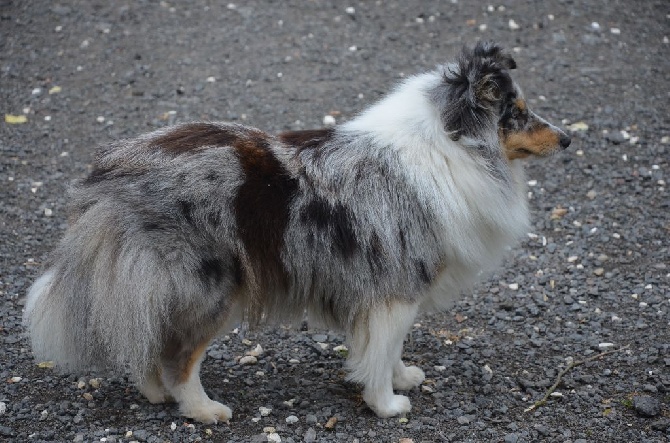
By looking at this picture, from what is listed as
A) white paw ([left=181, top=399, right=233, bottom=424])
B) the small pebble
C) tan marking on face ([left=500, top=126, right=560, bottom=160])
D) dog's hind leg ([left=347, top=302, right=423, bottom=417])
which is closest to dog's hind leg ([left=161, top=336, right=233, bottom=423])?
white paw ([left=181, top=399, right=233, bottom=424])

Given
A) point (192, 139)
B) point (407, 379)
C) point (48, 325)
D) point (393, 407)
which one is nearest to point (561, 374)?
point (407, 379)

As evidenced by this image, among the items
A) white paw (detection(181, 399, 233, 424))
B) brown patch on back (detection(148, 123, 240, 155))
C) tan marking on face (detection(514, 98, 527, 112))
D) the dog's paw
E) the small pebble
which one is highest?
tan marking on face (detection(514, 98, 527, 112))

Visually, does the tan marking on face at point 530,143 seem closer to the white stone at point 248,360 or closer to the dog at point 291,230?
the dog at point 291,230

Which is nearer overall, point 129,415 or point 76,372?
point 129,415

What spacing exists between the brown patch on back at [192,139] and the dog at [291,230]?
10 mm

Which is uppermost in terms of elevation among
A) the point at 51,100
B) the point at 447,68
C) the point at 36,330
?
the point at 447,68

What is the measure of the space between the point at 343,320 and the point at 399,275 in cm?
42

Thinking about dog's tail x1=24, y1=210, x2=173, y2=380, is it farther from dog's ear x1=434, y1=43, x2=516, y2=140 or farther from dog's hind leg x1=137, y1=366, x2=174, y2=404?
dog's ear x1=434, y1=43, x2=516, y2=140

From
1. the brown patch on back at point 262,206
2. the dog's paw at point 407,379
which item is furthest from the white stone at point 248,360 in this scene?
the brown patch on back at point 262,206

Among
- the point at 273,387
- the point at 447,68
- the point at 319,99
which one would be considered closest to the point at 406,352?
the point at 273,387

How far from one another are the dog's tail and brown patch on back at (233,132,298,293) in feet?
1.50

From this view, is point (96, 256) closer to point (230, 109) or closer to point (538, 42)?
point (230, 109)

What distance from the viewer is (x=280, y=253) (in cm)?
444

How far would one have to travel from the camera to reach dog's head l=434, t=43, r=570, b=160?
4.53 metres
